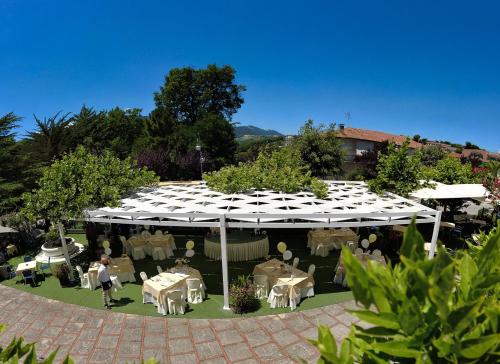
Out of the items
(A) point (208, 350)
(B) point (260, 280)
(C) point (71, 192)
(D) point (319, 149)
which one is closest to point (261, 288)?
(B) point (260, 280)

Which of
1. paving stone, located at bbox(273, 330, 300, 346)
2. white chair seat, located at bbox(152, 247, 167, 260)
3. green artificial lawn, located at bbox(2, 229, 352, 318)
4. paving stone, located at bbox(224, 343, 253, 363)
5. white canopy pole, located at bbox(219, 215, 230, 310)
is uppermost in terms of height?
white canopy pole, located at bbox(219, 215, 230, 310)

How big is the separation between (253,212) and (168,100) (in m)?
36.9

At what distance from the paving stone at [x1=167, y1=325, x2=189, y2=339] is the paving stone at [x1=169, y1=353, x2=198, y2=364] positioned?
724 mm

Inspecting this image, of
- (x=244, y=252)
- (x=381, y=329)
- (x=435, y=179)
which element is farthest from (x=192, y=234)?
(x=381, y=329)

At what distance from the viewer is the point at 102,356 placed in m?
6.80

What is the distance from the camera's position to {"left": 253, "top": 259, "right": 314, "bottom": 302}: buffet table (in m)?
8.70

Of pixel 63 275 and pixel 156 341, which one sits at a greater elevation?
pixel 63 275

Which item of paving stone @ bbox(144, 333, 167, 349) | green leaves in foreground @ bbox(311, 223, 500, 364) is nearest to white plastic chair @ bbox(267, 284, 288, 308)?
paving stone @ bbox(144, 333, 167, 349)

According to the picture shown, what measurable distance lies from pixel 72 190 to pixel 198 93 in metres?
34.8

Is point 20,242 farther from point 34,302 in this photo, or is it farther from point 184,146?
point 184,146

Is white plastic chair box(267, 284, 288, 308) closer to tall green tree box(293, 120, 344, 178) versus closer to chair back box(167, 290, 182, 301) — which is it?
chair back box(167, 290, 182, 301)

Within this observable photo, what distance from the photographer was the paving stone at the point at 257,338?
7109 millimetres

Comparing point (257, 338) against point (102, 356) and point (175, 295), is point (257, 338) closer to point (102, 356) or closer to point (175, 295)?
point (175, 295)

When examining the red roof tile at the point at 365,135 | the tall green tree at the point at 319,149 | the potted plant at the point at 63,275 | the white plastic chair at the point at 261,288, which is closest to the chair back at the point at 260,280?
the white plastic chair at the point at 261,288
